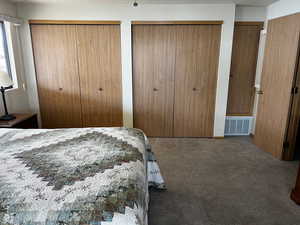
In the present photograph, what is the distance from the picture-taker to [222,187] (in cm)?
238

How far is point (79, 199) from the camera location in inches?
43.6

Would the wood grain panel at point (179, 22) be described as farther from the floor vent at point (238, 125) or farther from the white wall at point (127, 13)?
the floor vent at point (238, 125)

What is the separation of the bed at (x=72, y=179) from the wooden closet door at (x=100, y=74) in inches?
68.0

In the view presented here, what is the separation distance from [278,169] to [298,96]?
982mm

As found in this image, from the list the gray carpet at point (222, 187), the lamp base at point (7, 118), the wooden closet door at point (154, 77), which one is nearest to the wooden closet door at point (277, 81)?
the gray carpet at point (222, 187)

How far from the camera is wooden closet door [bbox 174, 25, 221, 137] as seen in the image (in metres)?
3.44

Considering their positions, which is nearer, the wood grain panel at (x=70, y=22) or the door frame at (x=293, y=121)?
the door frame at (x=293, y=121)

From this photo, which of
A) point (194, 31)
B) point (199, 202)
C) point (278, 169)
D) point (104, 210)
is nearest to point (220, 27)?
point (194, 31)

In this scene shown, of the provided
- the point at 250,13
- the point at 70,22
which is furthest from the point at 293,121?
the point at 70,22

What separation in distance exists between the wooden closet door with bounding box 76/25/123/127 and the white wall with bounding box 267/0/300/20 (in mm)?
2428

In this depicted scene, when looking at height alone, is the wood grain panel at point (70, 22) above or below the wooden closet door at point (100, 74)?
above

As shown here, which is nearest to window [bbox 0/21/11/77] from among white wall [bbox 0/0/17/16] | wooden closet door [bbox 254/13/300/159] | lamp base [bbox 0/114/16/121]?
white wall [bbox 0/0/17/16]

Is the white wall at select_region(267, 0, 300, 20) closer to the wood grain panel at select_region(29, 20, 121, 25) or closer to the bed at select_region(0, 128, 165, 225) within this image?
the wood grain panel at select_region(29, 20, 121, 25)

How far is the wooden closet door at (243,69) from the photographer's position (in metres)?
3.58
